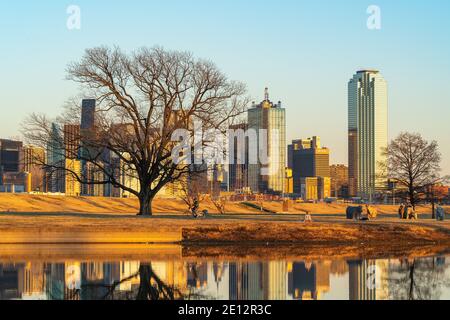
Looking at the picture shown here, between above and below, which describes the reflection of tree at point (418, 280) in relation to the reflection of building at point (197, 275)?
below

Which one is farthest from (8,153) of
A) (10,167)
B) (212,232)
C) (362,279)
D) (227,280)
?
(362,279)

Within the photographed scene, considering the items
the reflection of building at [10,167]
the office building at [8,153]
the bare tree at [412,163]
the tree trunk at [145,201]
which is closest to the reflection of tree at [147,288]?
the tree trunk at [145,201]

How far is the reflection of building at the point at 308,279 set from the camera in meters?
22.2

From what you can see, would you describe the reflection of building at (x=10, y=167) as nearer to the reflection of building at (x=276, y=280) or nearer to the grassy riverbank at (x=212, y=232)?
the grassy riverbank at (x=212, y=232)

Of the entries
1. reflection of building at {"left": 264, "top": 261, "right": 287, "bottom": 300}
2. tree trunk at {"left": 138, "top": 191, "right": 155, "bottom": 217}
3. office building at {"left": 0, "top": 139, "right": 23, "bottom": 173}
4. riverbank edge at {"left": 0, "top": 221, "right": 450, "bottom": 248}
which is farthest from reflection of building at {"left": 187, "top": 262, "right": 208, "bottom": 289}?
office building at {"left": 0, "top": 139, "right": 23, "bottom": 173}

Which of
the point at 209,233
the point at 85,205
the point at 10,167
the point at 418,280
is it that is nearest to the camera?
the point at 418,280

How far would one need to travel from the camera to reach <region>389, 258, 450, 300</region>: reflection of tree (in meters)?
22.2

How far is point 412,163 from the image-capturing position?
2822 inches

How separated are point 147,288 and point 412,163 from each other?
171ft

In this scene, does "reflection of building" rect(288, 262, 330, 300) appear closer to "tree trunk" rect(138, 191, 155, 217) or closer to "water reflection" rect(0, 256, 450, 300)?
"water reflection" rect(0, 256, 450, 300)

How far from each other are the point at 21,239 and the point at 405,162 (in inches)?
1603

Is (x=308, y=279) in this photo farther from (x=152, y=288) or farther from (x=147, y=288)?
(x=147, y=288)

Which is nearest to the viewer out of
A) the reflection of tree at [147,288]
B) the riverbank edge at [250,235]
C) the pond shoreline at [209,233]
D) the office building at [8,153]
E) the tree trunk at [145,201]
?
the reflection of tree at [147,288]

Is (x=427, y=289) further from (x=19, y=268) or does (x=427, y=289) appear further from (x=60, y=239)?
(x=60, y=239)
